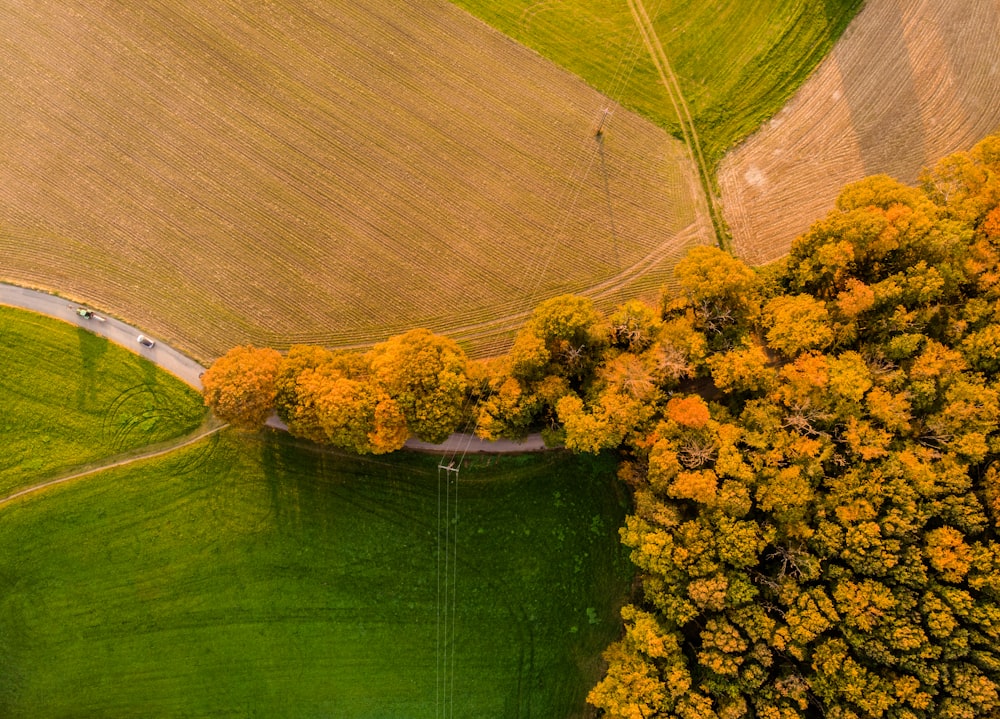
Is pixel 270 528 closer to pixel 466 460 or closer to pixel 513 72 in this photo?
pixel 466 460

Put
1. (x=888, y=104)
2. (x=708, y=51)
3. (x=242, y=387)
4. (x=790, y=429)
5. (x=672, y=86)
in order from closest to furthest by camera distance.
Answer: (x=790, y=429), (x=242, y=387), (x=888, y=104), (x=708, y=51), (x=672, y=86)

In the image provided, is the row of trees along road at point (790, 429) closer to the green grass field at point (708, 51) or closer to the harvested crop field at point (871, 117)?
the harvested crop field at point (871, 117)

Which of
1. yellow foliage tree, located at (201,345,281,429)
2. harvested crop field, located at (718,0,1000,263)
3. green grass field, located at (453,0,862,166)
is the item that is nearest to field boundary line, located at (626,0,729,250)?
green grass field, located at (453,0,862,166)

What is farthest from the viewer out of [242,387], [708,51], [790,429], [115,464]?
[115,464]

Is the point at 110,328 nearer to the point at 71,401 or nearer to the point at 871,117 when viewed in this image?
the point at 71,401

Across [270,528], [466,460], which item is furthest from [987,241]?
[270,528]

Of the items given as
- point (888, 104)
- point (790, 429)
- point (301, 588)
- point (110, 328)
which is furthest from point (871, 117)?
point (110, 328)
